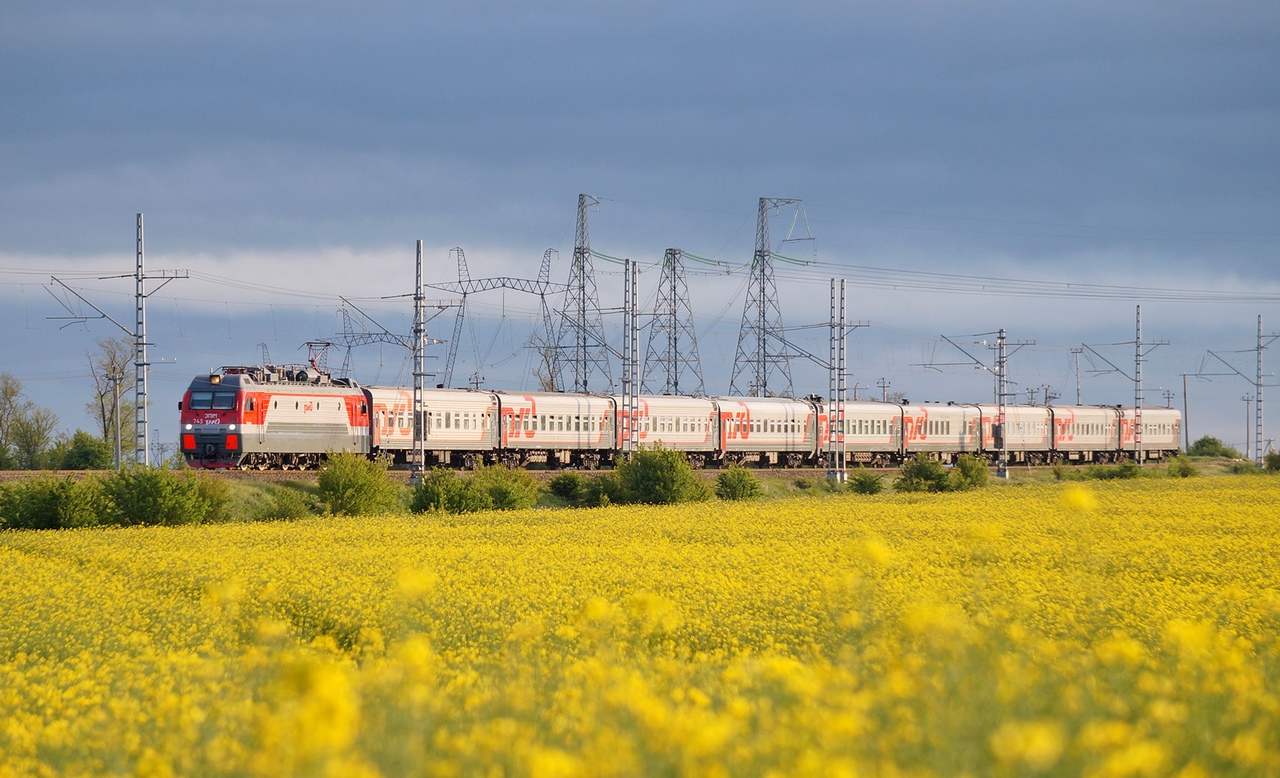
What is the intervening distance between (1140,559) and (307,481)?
25262 mm

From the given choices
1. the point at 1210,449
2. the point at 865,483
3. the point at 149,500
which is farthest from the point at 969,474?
the point at 1210,449

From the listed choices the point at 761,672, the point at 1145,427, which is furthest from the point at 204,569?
the point at 1145,427

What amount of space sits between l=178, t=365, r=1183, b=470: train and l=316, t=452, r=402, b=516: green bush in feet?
20.2

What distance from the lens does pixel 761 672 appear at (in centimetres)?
623

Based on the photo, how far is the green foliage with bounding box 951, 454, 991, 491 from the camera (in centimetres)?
3975

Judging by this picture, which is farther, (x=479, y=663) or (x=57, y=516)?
(x=57, y=516)

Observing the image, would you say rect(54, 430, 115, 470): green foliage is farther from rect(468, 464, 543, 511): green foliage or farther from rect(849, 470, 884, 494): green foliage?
rect(849, 470, 884, 494): green foliage

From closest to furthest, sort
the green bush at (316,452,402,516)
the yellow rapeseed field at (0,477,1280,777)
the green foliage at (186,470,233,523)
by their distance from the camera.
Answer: the yellow rapeseed field at (0,477,1280,777) < the green foliage at (186,470,233,523) < the green bush at (316,452,402,516)

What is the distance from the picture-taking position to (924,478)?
129 feet

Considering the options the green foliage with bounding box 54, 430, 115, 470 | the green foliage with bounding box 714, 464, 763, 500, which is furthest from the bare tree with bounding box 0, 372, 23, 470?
the green foliage with bounding box 714, 464, 763, 500

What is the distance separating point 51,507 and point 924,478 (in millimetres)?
26789

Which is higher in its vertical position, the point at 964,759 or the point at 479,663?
the point at 964,759

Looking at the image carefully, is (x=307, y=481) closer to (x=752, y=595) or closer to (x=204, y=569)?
(x=204, y=569)

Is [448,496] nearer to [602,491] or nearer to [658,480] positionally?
[602,491]
